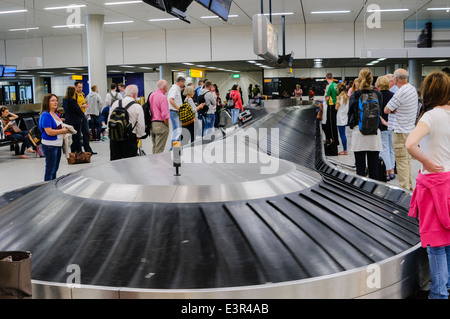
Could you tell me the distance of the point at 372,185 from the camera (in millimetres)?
4773

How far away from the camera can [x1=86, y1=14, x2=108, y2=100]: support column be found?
14266mm

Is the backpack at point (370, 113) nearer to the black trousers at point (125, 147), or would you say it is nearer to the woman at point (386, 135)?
the woman at point (386, 135)

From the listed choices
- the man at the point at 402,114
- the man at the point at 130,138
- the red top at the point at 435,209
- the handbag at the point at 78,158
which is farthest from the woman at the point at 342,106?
the red top at the point at 435,209

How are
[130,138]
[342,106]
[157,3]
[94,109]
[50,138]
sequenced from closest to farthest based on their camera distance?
1. [157,3]
2. [50,138]
3. [130,138]
4. [342,106]
5. [94,109]

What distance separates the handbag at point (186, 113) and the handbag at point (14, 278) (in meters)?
7.46

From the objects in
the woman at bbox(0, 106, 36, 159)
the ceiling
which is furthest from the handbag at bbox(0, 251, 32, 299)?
the ceiling

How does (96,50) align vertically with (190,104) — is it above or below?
above

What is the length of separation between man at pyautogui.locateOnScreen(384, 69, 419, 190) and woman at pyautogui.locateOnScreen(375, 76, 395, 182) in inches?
18.6

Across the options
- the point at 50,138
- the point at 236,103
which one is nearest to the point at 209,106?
the point at 236,103

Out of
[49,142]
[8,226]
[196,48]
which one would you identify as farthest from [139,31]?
[8,226]

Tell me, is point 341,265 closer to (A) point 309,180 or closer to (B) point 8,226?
(A) point 309,180

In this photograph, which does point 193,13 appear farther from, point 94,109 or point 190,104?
point 190,104

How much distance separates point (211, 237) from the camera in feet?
7.88

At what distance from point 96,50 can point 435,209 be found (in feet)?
43.8
